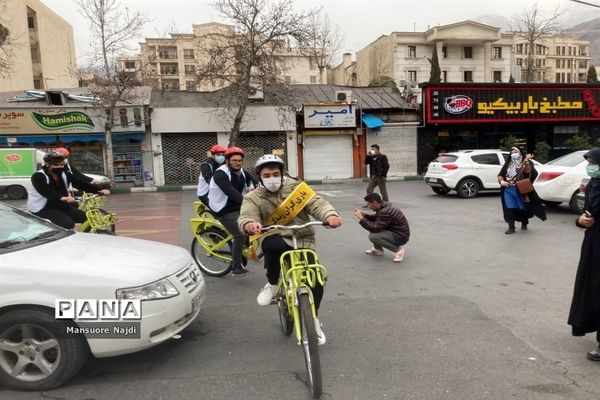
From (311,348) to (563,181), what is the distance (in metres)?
10.1

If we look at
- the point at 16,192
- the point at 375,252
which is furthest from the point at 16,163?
the point at 375,252

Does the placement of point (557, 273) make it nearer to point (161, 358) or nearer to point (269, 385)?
point (269, 385)

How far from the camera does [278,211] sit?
390cm

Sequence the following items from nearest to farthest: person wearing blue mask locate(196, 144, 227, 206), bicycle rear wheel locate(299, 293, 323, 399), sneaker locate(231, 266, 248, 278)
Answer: bicycle rear wheel locate(299, 293, 323, 399)
sneaker locate(231, 266, 248, 278)
person wearing blue mask locate(196, 144, 227, 206)

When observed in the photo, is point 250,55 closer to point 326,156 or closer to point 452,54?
point 326,156

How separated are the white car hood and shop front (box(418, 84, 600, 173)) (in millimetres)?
22939

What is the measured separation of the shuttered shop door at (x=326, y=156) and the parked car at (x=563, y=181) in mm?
14299

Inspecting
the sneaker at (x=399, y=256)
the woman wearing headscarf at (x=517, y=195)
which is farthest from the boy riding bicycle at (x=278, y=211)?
the woman wearing headscarf at (x=517, y=195)

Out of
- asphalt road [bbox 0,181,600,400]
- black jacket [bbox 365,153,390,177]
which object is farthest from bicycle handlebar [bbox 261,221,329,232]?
black jacket [bbox 365,153,390,177]

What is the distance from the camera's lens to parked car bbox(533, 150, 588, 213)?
11133 millimetres

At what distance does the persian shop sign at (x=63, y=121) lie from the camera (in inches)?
885

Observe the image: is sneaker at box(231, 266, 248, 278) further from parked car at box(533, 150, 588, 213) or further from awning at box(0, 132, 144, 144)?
awning at box(0, 132, 144, 144)

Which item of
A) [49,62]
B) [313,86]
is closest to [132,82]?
[313,86]

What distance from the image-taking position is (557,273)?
6352mm
